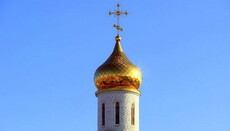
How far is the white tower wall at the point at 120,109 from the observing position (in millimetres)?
40791

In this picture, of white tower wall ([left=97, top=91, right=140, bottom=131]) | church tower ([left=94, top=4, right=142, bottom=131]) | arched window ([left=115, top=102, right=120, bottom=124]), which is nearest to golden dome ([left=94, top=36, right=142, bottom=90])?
church tower ([left=94, top=4, right=142, bottom=131])

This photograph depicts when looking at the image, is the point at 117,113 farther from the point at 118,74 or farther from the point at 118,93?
the point at 118,74

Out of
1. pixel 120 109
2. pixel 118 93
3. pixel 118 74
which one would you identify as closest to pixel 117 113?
pixel 120 109

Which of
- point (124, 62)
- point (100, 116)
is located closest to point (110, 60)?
point (124, 62)

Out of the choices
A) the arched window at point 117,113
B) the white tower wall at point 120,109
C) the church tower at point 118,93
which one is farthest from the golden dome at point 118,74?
the arched window at point 117,113

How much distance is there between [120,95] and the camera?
41.5m

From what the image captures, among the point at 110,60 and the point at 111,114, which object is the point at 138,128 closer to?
the point at 111,114

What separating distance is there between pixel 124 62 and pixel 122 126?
4008mm

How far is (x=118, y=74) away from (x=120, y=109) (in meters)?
2.09

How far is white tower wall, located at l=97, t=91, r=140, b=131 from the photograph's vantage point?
134 feet

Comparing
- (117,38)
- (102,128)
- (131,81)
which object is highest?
(117,38)

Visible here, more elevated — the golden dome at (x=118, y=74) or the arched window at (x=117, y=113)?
the golden dome at (x=118, y=74)

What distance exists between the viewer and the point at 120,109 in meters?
41.2

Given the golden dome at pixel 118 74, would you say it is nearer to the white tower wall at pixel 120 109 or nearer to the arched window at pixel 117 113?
the white tower wall at pixel 120 109
